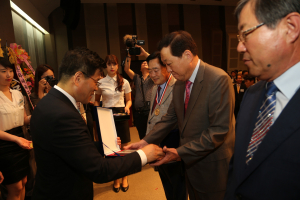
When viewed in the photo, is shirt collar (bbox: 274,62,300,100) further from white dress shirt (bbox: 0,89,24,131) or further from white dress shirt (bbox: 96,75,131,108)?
white dress shirt (bbox: 96,75,131,108)

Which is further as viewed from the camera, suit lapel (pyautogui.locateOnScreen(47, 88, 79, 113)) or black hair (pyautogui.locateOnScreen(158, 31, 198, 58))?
black hair (pyautogui.locateOnScreen(158, 31, 198, 58))

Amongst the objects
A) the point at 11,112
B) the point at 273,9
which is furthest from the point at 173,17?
the point at 273,9

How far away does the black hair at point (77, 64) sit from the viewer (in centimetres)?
115

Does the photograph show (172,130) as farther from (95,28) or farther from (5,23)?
(95,28)

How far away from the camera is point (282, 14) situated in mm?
678

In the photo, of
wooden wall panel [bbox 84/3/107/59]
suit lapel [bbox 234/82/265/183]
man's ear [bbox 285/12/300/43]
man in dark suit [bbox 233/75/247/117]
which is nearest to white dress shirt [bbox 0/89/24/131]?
suit lapel [bbox 234/82/265/183]

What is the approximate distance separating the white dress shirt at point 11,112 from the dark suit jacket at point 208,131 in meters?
1.88

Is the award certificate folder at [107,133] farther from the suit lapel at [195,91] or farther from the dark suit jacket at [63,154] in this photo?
the suit lapel at [195,91]

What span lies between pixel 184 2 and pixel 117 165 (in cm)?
833

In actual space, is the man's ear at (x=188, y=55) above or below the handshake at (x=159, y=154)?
above

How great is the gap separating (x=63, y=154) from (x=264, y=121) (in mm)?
984

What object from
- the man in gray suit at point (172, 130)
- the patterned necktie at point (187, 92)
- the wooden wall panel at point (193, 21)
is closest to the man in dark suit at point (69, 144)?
the patterned necktie at point (187, 92)

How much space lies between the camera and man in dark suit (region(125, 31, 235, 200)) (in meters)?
1.32

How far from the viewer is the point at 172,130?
2031 mm
